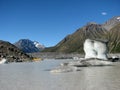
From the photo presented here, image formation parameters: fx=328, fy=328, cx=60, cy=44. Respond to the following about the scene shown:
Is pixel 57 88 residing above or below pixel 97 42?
below

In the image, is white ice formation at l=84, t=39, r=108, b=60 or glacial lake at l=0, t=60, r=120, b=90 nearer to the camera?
glacial lake at l=0, t=60, r=120, b=90

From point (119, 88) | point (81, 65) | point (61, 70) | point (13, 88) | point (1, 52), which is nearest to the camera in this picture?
point (119, 88)

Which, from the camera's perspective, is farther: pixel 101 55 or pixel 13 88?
pixel 101 55

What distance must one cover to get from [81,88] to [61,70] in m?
23.1

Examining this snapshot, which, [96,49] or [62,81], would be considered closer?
[62,81]

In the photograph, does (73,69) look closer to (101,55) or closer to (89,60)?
(89,60)

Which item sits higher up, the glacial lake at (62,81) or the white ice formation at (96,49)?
the white ice formation at (96,49)

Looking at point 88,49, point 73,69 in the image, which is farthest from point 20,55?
point 73,69

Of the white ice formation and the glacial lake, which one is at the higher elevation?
the white ice formation

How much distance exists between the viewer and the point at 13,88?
30859mm

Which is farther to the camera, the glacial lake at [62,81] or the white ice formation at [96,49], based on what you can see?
the white ice formation at [96,49]

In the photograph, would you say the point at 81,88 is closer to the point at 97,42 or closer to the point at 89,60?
the point at 89,60

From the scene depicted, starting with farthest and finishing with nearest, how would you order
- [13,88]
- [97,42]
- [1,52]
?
[1,52] < [97,42] < [13,88]

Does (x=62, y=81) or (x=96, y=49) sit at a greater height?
(x=96, y=49)
